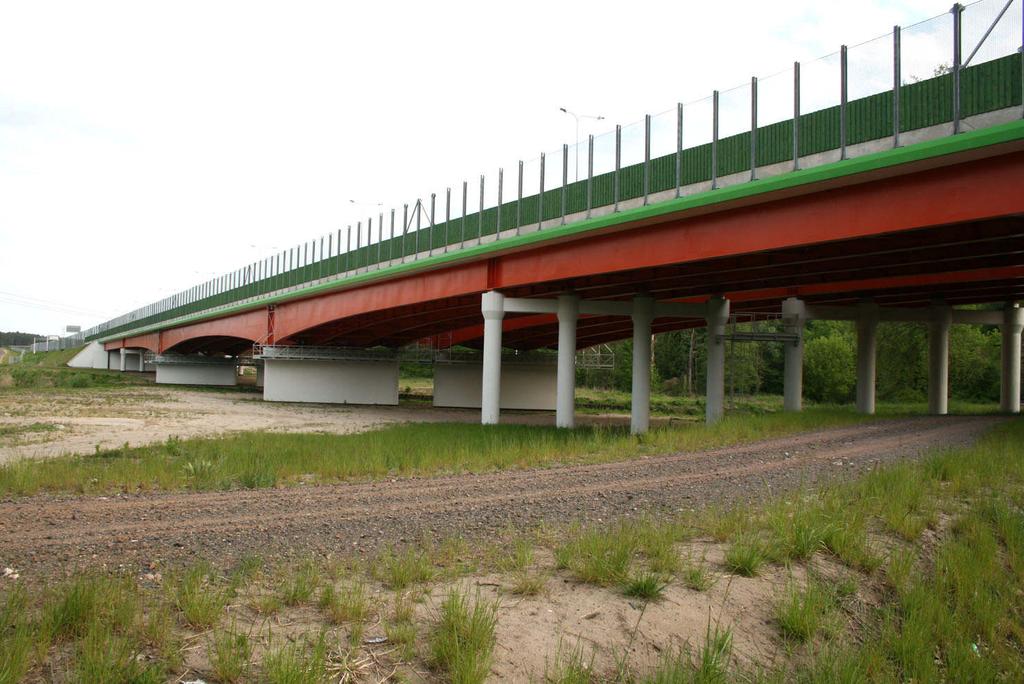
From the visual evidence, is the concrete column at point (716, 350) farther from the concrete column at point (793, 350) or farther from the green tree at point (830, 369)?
the green tree at point (830, 369)

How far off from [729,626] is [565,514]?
12.5ft

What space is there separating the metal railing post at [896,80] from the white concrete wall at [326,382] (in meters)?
40.3

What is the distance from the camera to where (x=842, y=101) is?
710 inches

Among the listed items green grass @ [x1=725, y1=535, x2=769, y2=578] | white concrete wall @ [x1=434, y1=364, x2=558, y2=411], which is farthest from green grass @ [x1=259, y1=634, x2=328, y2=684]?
white concrete wall @ [x1=434, y1=364, x2=558, y2=411]

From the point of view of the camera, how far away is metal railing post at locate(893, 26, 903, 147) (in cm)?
1658

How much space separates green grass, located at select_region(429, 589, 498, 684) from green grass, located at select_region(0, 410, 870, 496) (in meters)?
7.58

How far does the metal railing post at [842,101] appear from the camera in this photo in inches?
695

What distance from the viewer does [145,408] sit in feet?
124

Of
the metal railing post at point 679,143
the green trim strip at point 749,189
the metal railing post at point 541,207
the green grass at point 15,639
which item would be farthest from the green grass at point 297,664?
the metal railing post at point 541,207

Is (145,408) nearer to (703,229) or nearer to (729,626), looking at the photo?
(703,229)

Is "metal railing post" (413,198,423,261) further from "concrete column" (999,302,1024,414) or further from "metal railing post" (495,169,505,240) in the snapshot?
"concrete column" (999,302,1024,414)

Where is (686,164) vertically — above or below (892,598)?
above

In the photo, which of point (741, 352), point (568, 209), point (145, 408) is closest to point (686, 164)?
point (568, 209)

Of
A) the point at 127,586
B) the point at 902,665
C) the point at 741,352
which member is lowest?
the point at 902,665
